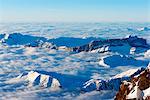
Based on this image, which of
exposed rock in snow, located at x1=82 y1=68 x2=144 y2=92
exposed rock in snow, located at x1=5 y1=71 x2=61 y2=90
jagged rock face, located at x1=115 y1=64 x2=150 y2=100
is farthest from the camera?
exposed rock in snow, located at x1=5 y1=71 x2=61 y2=90

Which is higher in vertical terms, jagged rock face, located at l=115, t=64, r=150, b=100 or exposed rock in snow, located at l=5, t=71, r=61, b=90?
jagged rock face, located at l=115, t=64, r=150, b=100

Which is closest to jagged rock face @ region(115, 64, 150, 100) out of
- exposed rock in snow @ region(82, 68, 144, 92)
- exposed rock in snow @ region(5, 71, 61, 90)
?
exposed rock in snow @ region(82, 68, 144, 92)

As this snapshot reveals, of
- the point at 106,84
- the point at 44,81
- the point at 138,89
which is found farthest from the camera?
the point at 44,81

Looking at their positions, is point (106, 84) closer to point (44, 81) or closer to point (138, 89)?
point (44, 81)

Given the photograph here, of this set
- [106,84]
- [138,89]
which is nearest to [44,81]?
[106,84]

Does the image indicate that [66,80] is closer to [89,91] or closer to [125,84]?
[89,91]

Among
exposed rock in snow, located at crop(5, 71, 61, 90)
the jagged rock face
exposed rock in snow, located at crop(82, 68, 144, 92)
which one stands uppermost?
the jagged rock face

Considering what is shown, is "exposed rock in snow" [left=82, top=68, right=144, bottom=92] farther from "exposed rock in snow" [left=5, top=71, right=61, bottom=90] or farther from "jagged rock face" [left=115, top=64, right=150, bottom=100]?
"jagged rock face" [left=115, top=64, right=150, bottom=100]

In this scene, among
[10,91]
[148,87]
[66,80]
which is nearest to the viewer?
[148,87]

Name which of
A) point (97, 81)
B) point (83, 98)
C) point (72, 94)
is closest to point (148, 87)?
point (83, 98)
